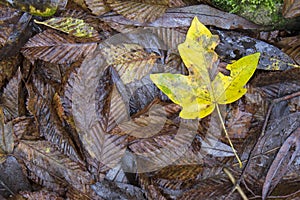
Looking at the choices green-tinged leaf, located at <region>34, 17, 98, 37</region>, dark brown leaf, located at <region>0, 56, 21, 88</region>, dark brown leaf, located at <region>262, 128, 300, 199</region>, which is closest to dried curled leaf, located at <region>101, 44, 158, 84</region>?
green-tinged leaf, located at <region>34, 17, 98, 37</region>

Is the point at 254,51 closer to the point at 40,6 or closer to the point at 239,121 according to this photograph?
the point at 239,121

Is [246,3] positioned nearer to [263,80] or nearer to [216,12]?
[216,12]

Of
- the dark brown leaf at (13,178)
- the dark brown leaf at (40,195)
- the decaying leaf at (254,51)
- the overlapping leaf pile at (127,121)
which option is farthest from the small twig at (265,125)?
the dark brown leaf at (13,178)

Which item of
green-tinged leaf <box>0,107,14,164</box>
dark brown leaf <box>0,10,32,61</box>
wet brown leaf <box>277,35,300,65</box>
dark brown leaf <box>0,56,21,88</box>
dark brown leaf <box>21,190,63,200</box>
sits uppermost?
dark brown leaf <box>0,10,32,61</box>

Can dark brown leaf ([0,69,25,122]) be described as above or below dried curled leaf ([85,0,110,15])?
below

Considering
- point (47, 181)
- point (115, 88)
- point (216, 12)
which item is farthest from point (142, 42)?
point (47, 181)

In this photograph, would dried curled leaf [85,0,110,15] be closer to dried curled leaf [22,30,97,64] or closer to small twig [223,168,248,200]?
dried curled leaf [22,30,97,64]

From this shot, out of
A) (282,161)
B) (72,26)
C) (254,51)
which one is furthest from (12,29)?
(282,161)
